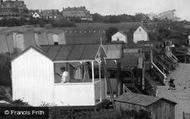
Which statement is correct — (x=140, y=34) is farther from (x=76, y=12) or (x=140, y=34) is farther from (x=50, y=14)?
(x=76, y=12)

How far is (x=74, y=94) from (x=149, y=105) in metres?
2.94

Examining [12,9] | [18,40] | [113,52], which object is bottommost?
[113,52]

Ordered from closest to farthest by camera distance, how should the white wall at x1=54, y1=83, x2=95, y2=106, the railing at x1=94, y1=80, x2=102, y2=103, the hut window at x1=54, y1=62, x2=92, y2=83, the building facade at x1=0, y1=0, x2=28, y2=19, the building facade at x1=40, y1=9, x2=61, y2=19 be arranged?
1. the white wall at x1=54, y1=83, x2=95, y2=106
2. the railing at x1=94, y1=80, x2=102, y2=103
3. the hut window at x1=54, y1=62, x2=92, y2=83
4. the building facade at x1=0, y1=0, x2=28, y2=19
5. the building facade at x1=40, y1=9, x2=61, y2=19

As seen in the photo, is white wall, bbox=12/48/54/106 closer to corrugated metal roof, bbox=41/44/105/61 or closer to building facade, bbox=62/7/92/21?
corrugated metal roof, bbox=41/44/105/61

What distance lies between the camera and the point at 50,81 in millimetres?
15891

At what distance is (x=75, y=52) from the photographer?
16547 millimetres

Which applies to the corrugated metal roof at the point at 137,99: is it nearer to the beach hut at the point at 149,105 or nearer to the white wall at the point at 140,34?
the beach hut at the point at 149,105

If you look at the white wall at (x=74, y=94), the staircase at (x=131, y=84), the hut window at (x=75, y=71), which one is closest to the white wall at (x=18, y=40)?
the staircase at (x=131, y=84)

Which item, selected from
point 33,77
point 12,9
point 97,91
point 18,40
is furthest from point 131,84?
point 12,9

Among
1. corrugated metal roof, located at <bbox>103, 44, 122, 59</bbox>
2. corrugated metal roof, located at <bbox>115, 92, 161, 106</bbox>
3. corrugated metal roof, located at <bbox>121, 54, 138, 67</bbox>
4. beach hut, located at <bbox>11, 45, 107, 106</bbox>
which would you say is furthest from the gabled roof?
corrugated metal roof, located at <bbox>121, 54, 138, 67</bbox>

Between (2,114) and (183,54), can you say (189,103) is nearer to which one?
(2,114)

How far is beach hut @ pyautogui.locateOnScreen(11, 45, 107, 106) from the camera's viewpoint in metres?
15.8

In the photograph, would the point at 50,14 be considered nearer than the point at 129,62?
No

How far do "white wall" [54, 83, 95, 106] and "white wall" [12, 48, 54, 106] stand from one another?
0.32 metres
